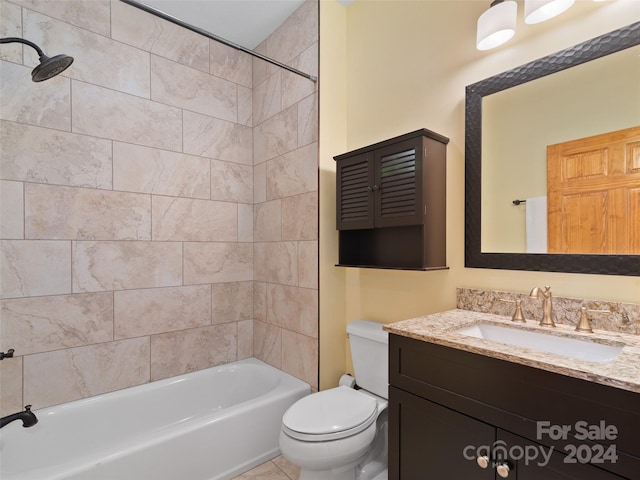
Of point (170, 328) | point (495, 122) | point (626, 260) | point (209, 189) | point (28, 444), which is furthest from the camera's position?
point (209, 189)

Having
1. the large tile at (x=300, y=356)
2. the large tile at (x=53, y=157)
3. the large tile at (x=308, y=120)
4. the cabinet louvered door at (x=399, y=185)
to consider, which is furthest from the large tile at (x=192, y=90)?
the large tile at (x=300, y=356)

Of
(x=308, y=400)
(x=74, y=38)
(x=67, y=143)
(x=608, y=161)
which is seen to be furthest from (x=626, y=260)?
(x=74, y=38)

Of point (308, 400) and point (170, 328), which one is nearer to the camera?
point (308, 400)

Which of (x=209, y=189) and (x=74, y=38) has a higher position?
(x=74, y=38)

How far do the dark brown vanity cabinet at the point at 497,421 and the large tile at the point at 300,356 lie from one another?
35.0 inches

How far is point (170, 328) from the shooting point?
2.28m

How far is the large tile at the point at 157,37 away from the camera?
2086mm

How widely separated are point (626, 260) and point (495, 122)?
741 millimetres

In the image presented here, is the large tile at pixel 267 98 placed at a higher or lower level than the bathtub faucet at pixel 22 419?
higher

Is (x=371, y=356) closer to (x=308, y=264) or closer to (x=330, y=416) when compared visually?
(x=330, y=416)

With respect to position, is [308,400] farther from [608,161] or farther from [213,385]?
[608,161]

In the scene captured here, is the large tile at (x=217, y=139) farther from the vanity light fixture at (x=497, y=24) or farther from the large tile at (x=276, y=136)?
the vanity light fixture at (x=497, y=24)

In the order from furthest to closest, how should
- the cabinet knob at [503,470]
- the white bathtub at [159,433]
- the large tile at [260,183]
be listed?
the large tile at [260,183]
the white bathtub at [159,433]
the cabinet knob at [503,470]

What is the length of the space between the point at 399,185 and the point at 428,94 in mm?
523
